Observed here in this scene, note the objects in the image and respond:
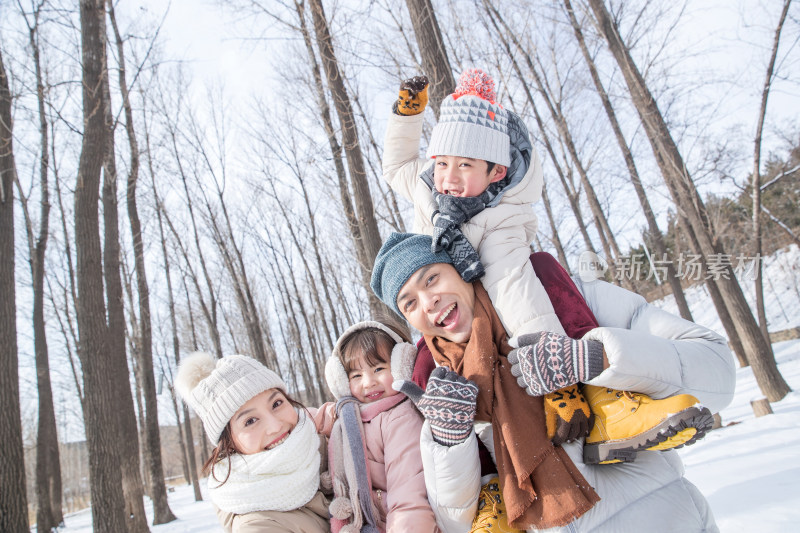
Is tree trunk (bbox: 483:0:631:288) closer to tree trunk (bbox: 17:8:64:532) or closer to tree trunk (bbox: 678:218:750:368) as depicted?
tree trunk (bbox: 678:218:750:368)

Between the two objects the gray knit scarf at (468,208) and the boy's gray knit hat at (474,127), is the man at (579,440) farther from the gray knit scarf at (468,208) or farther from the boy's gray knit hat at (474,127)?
the boy's gray knit hat at (474,127)

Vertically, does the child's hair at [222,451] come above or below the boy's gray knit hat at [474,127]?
below

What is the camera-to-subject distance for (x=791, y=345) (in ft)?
47.6

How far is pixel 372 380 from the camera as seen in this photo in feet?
6.56

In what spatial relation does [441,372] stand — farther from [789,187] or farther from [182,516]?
[789,187]

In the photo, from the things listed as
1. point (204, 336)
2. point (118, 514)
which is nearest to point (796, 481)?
point (118, 514)

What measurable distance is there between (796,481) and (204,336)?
75.2ft

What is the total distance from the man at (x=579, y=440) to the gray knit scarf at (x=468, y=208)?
0.21 metres

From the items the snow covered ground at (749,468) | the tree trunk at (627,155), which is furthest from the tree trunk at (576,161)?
the snow covered ground at (749,468)

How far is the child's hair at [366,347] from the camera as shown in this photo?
6.71ft

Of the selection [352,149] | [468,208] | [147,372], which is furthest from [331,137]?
[147,372]

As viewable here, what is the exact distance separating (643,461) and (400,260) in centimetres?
107

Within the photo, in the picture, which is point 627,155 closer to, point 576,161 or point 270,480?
point 576,161

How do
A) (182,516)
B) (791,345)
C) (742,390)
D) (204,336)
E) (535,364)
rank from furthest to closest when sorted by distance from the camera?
1. (204,336)
2. (791,345)
3. (182,516)
4. (742,390)
5. (535,364)
